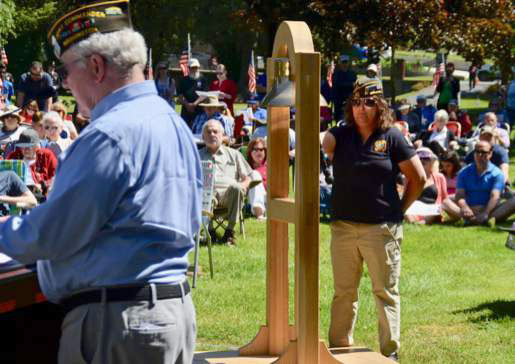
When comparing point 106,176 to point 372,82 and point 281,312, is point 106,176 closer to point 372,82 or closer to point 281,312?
point 281,312

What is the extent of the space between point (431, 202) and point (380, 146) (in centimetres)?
798

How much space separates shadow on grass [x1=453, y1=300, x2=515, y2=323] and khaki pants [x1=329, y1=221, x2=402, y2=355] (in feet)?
5.84

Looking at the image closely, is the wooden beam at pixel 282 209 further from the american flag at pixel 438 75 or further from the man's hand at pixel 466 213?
the american flag at pixel 438 75

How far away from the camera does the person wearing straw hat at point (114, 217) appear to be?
3141mm

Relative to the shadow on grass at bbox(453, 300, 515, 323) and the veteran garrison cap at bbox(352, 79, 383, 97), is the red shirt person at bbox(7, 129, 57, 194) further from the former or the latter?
the veteran garrison cap at bbox(352, 79, 383, 97)

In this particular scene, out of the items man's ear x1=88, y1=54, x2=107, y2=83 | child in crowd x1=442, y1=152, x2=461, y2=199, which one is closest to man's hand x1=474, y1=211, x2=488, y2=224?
child in crowd x1=442, y1=152, x2=461, y2=199

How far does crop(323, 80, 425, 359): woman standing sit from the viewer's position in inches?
263

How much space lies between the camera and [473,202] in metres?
14.4

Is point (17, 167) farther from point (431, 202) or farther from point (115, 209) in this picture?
point (115, 209)

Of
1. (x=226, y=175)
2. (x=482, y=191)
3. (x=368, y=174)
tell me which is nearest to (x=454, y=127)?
(x=482, y=191)

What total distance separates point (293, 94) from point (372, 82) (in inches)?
45.5

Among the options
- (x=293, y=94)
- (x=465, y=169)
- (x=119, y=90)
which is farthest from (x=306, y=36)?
(x=465, y=169)

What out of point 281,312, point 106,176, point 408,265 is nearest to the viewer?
point 106,176

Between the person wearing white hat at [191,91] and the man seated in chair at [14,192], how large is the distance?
29.9ft
